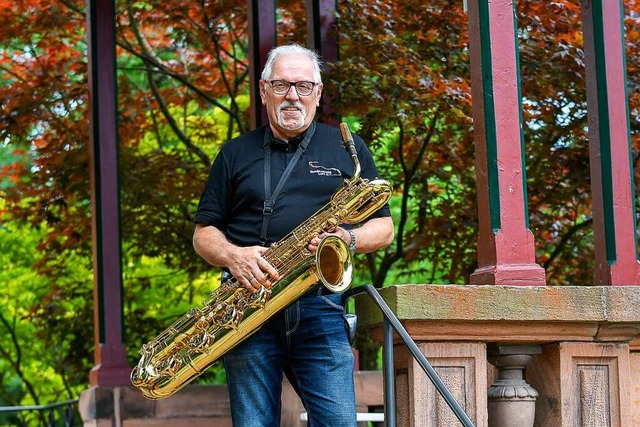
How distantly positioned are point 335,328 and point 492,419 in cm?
81

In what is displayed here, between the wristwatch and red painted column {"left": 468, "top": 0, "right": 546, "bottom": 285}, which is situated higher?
red painted column {"left": 468, "top": 0, "right": 546, "bottom": 285}

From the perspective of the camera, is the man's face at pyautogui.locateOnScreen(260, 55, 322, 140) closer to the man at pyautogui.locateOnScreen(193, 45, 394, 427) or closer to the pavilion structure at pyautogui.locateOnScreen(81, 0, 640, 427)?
the man at pyautogui.locateOnScreen(193, 45, 394, 427)

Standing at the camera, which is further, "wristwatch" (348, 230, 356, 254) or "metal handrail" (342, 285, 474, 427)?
"wristwatch" (348, 230, 356, 254)

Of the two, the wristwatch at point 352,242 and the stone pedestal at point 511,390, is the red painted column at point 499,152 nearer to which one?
the stone pedestal at point 511,390

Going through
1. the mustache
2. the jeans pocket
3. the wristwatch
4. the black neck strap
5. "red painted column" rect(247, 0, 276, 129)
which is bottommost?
the jeans pocket

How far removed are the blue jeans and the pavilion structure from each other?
10.7 inches

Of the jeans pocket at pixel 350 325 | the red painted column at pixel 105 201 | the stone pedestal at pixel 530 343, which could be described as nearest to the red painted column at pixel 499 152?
the stone pedestal at pixel 530 343

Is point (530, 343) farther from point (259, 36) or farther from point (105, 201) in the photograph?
point (105, 201)

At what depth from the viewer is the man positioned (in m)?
4.48

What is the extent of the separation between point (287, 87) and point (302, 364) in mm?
1076

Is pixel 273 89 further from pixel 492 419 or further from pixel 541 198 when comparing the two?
pixel 541 198

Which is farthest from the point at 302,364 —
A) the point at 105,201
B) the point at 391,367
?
the point at 105,201

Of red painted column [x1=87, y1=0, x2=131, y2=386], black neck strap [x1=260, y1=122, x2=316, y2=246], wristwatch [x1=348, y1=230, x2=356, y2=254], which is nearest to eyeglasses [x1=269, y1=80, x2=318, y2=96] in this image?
black neck strap [x1=260, y1=122, x2=316, y2=246]

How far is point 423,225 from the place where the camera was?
10.2 metres
